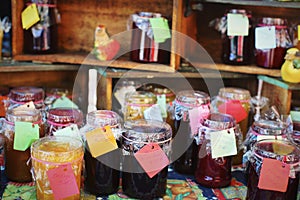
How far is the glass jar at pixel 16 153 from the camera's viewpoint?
152 centimetres

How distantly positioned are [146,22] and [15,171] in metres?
0.78

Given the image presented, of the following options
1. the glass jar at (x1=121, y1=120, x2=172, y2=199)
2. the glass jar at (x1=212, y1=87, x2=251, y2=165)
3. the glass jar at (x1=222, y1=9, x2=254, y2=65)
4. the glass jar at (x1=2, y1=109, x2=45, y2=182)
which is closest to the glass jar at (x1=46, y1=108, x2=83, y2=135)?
the glass jar at (x1=2, y1=109, x2=45, y2=182)

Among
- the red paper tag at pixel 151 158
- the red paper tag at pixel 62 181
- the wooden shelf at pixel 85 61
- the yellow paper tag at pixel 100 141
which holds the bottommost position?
the red paper tag at pixel 62 181

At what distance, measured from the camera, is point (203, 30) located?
83.7 inches

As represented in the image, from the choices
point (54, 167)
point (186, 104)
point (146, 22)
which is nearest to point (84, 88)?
point (146, 22)

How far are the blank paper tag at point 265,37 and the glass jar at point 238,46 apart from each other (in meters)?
0.05

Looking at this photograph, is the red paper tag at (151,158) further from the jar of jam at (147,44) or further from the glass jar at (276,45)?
the glass jar at (276,45)

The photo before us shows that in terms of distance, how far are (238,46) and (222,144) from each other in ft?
1.77

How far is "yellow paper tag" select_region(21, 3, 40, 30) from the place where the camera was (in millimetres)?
1887

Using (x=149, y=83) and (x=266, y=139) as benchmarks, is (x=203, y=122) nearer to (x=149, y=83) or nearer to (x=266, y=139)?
(x=266, y=139)

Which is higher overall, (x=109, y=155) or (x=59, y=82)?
(x=59, y=82)

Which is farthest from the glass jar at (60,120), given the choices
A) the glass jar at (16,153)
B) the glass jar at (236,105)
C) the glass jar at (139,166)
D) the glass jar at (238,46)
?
the glass jar at (238,46)

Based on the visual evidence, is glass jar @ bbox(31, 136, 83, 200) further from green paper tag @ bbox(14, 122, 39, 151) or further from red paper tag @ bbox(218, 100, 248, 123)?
red paper tag @ bbox(218, 100, 248, 123)

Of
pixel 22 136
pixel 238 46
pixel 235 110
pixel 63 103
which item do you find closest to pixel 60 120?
pixel 22 136
